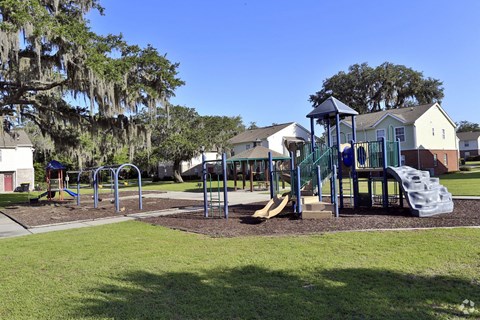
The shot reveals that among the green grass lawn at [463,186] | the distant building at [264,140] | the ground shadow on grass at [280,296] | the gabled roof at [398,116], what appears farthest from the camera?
the distant building at [264,140]

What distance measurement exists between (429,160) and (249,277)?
35.3 m

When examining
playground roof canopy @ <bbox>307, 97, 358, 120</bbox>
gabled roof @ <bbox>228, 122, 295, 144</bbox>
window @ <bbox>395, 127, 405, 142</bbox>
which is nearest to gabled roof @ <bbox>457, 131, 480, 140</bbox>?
gabled roof @ <bbox>228, 122, 295, 144</bbox>

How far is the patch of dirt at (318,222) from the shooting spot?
29.7ft

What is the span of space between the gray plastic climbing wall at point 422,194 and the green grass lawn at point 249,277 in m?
2.39

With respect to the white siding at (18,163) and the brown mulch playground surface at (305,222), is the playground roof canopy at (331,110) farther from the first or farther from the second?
the white siding at (18,163)

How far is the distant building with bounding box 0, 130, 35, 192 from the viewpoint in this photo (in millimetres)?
38781

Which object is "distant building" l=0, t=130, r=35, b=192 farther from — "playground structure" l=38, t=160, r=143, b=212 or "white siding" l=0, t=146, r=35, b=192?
"playground structure" l=38, t=160, r=143, b=212

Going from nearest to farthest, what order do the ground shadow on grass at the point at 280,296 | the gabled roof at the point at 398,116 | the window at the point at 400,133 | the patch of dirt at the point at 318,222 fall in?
the ground shadow on grass at the point at 280,296 < the patch of dirt at the point at 318,222 < the gabled roof at the point at 398,116 < the window at the point at 400,133

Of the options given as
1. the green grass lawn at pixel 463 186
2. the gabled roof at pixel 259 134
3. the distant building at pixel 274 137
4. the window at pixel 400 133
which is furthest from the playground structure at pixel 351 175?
the gabled roof at pixel 259 134

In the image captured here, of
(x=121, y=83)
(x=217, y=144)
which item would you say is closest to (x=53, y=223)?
(x=121, y=83)

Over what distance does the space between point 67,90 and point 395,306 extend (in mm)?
16220

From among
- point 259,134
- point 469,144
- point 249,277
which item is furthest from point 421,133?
point 469,144

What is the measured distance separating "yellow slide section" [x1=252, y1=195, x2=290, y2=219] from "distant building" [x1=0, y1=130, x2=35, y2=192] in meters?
35.1

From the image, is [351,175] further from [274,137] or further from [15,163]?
[15,163]
